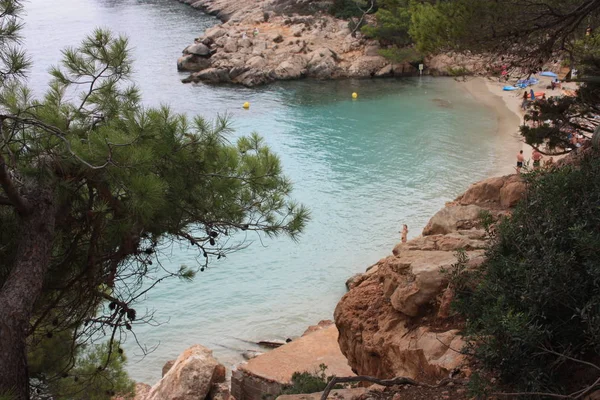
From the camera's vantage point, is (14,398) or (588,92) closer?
(14,398)

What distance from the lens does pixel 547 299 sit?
165 inches

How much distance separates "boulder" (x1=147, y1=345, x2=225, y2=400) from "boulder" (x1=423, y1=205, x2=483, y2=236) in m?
4.47

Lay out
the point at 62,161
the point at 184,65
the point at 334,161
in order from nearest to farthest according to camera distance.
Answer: the point at 62,161, the point at 334,161, the point at 184,65

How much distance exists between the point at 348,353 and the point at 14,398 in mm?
4197

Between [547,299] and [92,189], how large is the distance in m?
3.51

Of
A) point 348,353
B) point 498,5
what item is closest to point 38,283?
point 348,353

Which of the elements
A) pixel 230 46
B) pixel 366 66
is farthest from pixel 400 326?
pixel 230 46

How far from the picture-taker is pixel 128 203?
16.8 feet

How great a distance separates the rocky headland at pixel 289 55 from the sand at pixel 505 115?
2.58 m

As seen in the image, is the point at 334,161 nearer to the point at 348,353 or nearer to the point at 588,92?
the point at 588,92

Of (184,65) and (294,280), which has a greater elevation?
(184,65)

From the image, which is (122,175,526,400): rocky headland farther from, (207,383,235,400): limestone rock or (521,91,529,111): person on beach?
(521,91,529,111): person on beach

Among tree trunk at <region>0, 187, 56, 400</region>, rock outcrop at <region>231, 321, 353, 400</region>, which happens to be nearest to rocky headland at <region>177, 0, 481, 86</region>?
rock outcrop at <region>231, 321, 353, 400</region>

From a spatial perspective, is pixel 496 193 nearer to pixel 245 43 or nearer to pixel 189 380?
pixel 189 380
